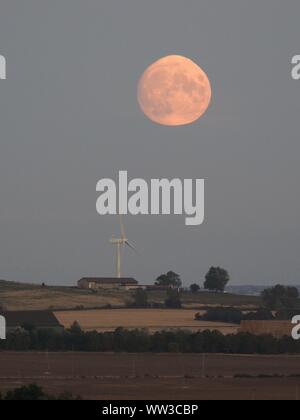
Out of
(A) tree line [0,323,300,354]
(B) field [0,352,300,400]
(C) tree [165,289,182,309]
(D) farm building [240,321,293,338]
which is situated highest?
(C) tree [165,289,182,309]

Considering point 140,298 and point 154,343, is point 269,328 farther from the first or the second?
point 140,298

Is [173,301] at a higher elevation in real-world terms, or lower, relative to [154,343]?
higher

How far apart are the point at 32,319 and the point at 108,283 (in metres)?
57.6

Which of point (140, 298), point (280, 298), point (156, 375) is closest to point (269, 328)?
point (156, 375)

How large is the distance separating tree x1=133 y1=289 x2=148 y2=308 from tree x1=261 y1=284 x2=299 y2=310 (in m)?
16.2

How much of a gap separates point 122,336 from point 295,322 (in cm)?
2145

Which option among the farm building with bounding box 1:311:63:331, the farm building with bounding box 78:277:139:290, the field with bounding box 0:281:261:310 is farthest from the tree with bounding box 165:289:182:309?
the farm building with bounding box 1:311:63:331

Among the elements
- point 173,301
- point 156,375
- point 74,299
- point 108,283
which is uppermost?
point 108,283

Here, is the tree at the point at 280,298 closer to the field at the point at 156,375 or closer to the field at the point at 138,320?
the field at the point at 138,320

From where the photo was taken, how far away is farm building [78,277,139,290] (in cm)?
18112

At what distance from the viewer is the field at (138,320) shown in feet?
398

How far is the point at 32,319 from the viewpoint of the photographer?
127750mm

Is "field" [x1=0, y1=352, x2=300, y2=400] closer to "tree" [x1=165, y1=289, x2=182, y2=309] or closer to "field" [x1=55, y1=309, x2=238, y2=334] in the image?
"field" [x1=55, y1=309, x2=238, y2=334]
